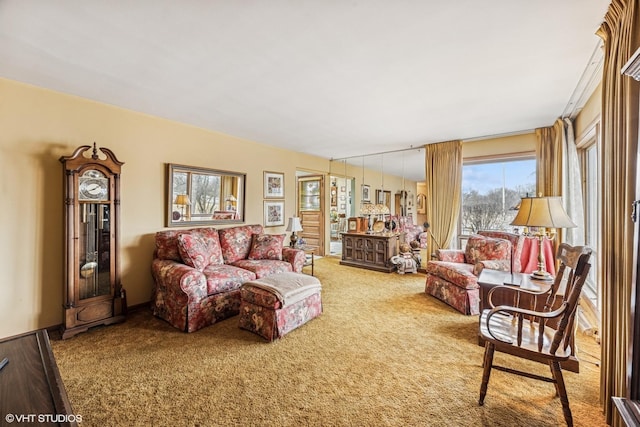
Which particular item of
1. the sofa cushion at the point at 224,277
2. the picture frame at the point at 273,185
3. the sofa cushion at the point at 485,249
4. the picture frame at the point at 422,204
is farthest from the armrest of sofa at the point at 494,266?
the picture frame at the point at 422,204

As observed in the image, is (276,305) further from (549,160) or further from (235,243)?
(549,160)

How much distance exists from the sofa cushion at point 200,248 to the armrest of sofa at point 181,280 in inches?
6.7

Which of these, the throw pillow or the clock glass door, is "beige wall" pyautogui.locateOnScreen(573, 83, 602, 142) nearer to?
the throw pillow

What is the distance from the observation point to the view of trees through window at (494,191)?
14.2 ft

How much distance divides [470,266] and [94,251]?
461cm

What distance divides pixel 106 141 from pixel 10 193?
0.98 m

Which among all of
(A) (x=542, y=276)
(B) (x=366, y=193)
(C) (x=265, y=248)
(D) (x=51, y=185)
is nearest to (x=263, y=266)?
(C) (x=265, y=248)

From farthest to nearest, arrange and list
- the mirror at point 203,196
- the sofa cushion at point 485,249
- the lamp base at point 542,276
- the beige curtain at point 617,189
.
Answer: the mirror at point 203,196, the sofa cushion at point 485,249, the lamp base at point 542,276, the beige curtain at point 617,189

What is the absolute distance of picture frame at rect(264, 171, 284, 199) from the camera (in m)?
5.09

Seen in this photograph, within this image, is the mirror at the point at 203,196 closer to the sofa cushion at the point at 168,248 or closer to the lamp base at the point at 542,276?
the sofa cushion at the point at 168,248

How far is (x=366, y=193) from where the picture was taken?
785cm

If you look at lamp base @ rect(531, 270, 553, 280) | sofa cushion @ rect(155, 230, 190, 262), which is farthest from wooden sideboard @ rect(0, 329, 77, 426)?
lamp base @ rect(531, 270, 553, 280)

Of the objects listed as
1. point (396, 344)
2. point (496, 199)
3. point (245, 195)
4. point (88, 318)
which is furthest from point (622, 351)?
point (245, 195)

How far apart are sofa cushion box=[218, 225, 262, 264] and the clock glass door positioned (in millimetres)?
1314
